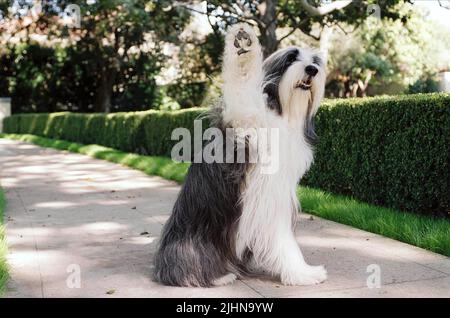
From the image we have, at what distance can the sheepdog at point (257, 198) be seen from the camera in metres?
3.22

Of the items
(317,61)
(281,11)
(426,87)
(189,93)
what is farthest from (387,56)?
(317,61)

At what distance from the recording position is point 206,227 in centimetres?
338

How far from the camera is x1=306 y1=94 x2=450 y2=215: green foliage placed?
5.41 meters

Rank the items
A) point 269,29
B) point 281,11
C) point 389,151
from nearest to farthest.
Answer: point 389,151
point 269,29
point 281,11

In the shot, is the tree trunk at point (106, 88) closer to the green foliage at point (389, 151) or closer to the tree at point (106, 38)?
the tree at point (106, 38)

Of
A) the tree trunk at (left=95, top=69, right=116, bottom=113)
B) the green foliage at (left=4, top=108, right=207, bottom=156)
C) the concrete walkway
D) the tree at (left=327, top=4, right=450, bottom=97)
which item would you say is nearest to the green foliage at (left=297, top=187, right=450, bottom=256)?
the concrete walkway

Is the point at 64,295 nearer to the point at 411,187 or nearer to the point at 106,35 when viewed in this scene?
the point at 411,187

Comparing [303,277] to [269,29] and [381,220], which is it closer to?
[381,220]

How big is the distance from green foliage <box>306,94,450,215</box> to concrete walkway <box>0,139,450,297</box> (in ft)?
3.04

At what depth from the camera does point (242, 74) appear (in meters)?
2.99

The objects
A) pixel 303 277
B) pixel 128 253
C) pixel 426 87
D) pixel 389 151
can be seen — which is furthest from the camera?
pixel 426 87

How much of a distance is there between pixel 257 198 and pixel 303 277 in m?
0.64

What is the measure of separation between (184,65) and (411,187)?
2103 centimetres

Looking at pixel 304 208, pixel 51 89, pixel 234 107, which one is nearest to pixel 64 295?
pixel 234 107
